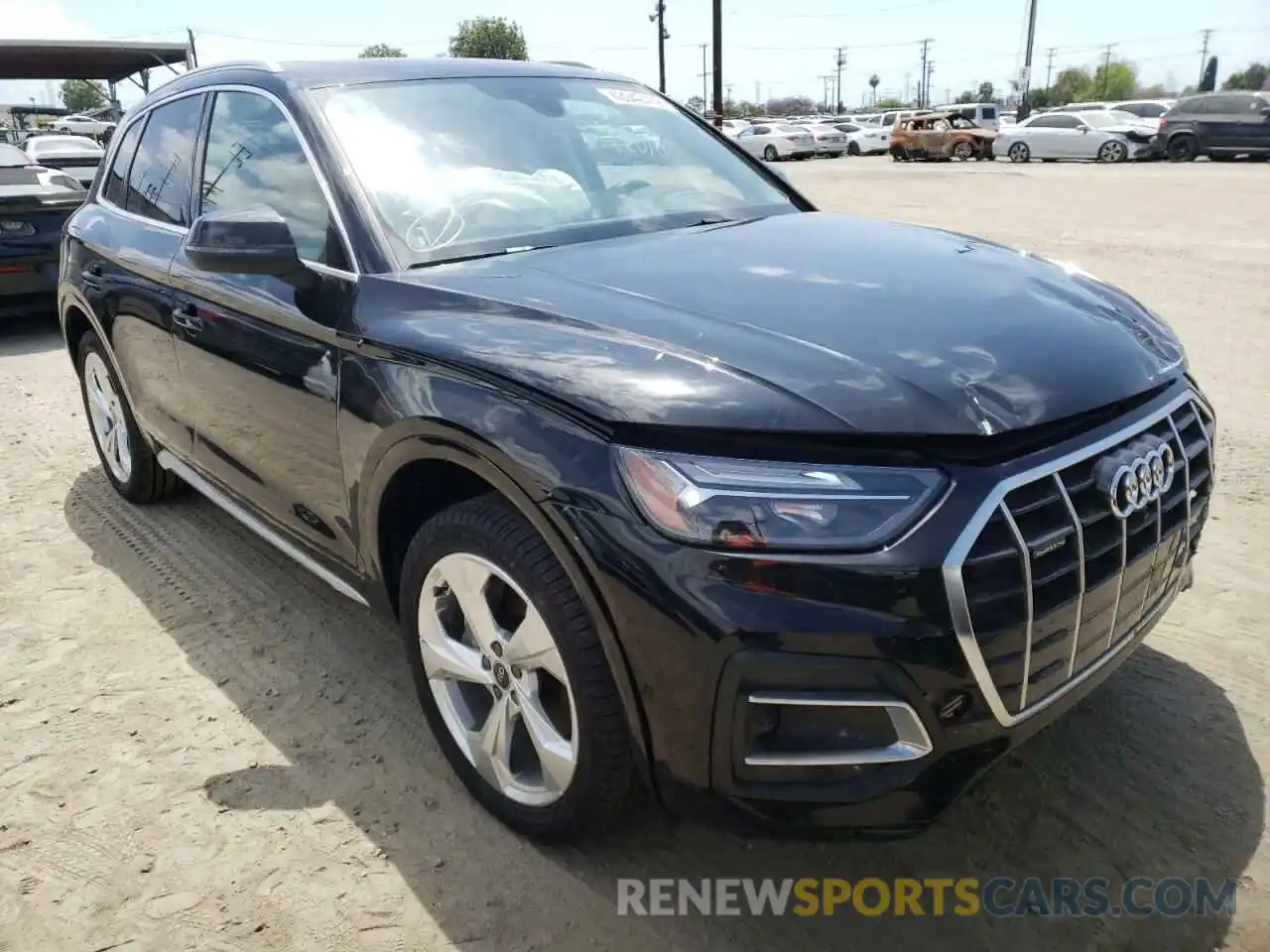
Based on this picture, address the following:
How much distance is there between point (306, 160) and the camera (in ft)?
9.24

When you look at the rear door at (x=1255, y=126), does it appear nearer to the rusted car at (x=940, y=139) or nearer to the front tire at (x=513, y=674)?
the rusted car at (x=940, y=139)

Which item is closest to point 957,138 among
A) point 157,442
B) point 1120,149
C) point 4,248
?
point 1120,149

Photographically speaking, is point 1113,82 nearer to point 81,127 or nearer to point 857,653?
point 81,127

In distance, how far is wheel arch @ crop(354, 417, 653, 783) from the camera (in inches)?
76.6

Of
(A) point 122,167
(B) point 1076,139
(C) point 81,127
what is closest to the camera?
(A) point 122,167

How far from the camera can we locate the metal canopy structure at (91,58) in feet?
88.8

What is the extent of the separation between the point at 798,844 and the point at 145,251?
9.82ft

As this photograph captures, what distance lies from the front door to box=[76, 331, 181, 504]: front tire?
96cm

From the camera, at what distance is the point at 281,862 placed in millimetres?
2410

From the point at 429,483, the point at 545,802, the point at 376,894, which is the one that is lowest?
Result: the point at 376,894

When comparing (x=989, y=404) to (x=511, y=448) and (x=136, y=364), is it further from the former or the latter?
(x=136, y=364)

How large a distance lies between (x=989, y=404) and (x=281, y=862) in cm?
187

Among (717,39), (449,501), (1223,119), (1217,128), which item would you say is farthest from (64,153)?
(1223,119)

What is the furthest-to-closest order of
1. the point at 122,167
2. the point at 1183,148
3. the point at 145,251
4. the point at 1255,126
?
the point at 1183,148, the point at 1255,126, the point at 122,167, the point at 145,251
